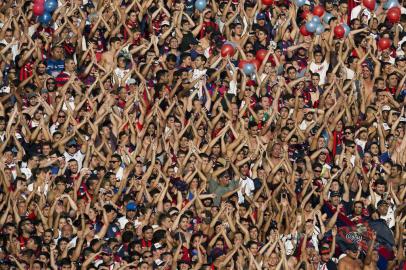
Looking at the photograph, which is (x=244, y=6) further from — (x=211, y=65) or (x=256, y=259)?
(x=256, y=259)

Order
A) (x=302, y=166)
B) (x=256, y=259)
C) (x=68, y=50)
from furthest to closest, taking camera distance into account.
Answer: (x=68, y=50), (x=302, y=166), (x=256, y=259)

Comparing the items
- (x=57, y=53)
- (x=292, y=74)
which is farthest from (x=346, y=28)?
(x=57, y=53)

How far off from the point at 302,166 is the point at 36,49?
501cm

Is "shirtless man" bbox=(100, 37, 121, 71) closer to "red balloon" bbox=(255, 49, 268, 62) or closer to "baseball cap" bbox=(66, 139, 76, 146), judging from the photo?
"baseball cap" bbox=(66, 139, 76, 146)

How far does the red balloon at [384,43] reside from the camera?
37062 mm

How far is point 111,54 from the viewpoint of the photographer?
1438 inches

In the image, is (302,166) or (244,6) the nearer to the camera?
(302,166)

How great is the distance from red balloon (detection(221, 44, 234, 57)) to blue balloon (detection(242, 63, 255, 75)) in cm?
41

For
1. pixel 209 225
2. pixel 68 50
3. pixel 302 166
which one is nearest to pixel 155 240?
pixel 209 225

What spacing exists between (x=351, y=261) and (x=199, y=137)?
363 cm

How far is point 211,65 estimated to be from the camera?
36469mm

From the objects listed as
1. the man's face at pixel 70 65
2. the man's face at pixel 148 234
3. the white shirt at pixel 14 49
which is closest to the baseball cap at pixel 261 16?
the man's face at pixel 70 65

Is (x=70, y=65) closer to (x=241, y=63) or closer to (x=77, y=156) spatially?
(x=77, y=156)

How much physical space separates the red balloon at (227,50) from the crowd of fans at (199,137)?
0.24 feet
